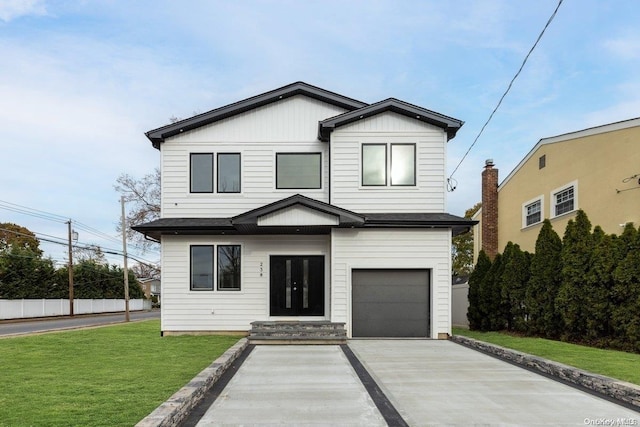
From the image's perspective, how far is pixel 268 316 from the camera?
1340 centimetres


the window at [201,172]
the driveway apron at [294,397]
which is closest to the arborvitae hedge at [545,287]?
the driveway apron at [294,397]

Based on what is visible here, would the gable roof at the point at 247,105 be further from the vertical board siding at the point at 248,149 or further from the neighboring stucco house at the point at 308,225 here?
the vertical board siding at the point at 248,149

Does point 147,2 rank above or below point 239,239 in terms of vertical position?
above

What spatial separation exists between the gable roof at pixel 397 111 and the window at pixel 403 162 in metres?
0.94

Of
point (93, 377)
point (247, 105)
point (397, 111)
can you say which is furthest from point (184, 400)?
point (397, 111)

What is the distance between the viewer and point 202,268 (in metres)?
13.5

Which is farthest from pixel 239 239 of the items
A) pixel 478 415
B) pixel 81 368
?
pixel 478 415

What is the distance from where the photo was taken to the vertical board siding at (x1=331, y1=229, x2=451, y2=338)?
1296 centimetres

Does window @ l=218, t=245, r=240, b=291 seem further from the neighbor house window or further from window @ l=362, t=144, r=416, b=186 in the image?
window @ l=362, t=144, r=416, b=186

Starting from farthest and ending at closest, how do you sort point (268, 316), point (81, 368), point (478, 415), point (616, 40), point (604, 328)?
1. point (268, 316)
2. point (616, 40)
3. point (604, 328)
4. point (81, 368)
5. point (478, 415)

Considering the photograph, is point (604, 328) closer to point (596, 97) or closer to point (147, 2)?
point (596, 97)

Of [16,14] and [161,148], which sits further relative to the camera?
[16,14]

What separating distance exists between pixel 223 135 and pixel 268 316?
231 inches

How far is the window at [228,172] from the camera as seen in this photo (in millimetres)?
14000
